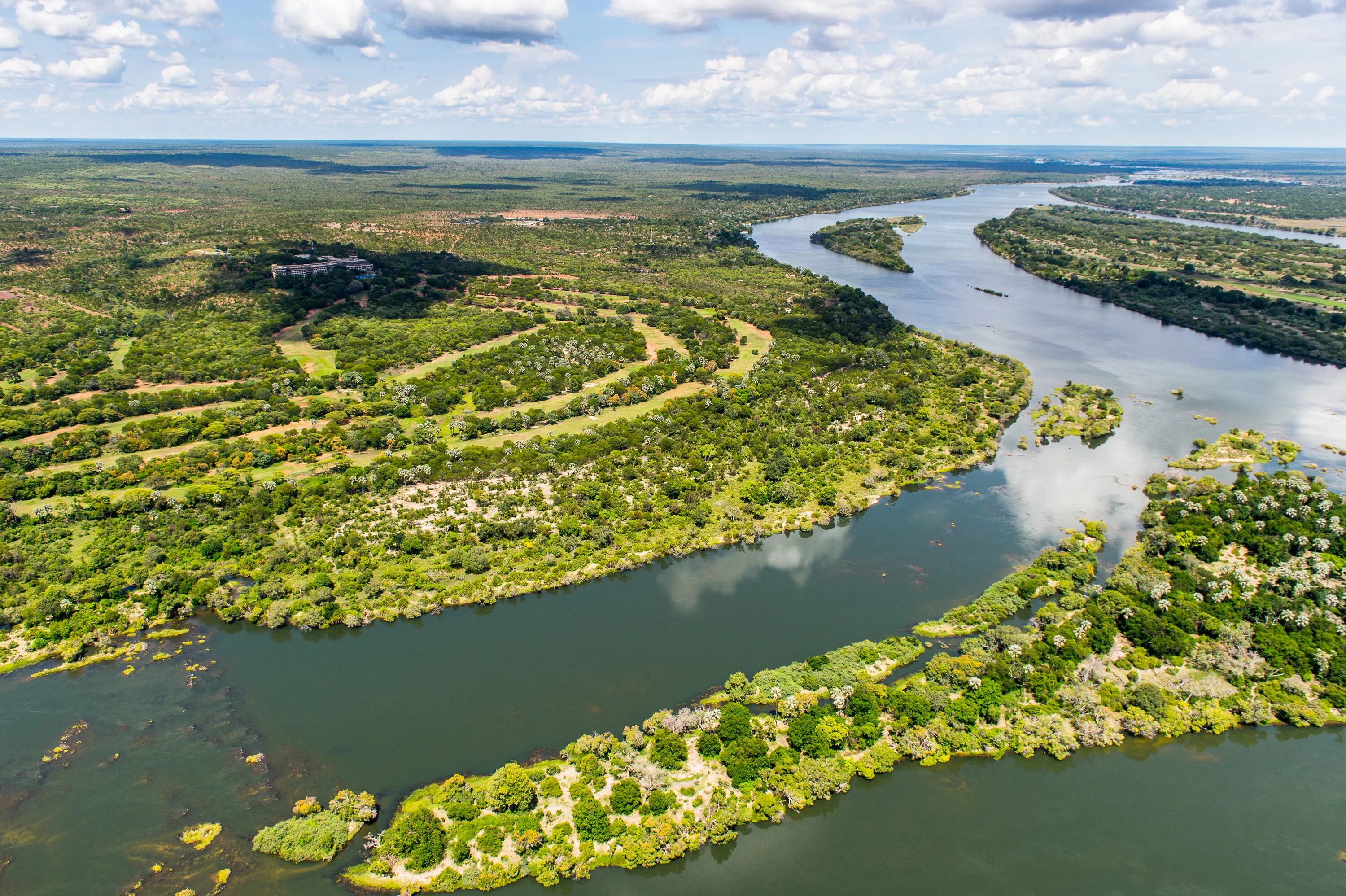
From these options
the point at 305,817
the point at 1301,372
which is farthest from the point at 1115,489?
the point at 305,817

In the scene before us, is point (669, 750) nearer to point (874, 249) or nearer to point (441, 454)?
point (441, 454)

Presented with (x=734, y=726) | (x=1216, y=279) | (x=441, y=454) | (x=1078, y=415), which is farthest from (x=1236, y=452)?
(x=1216, y=279)

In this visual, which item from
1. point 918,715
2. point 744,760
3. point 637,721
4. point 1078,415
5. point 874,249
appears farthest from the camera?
point 874,249

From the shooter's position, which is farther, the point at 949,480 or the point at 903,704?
the point at 949,480

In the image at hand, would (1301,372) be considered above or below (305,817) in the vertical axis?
above

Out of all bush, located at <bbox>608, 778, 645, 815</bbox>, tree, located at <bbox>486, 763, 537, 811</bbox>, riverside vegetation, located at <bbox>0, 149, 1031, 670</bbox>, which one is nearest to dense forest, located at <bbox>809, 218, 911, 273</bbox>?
riverside vegetation, located at <bbox>0, 149, 1031, 670</bbox>

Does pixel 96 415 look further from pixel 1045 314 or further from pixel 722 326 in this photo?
pixel 1045 314

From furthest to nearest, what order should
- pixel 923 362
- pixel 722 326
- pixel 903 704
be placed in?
pixel 722 326 → pixel 923 362 → pixel 903 704
